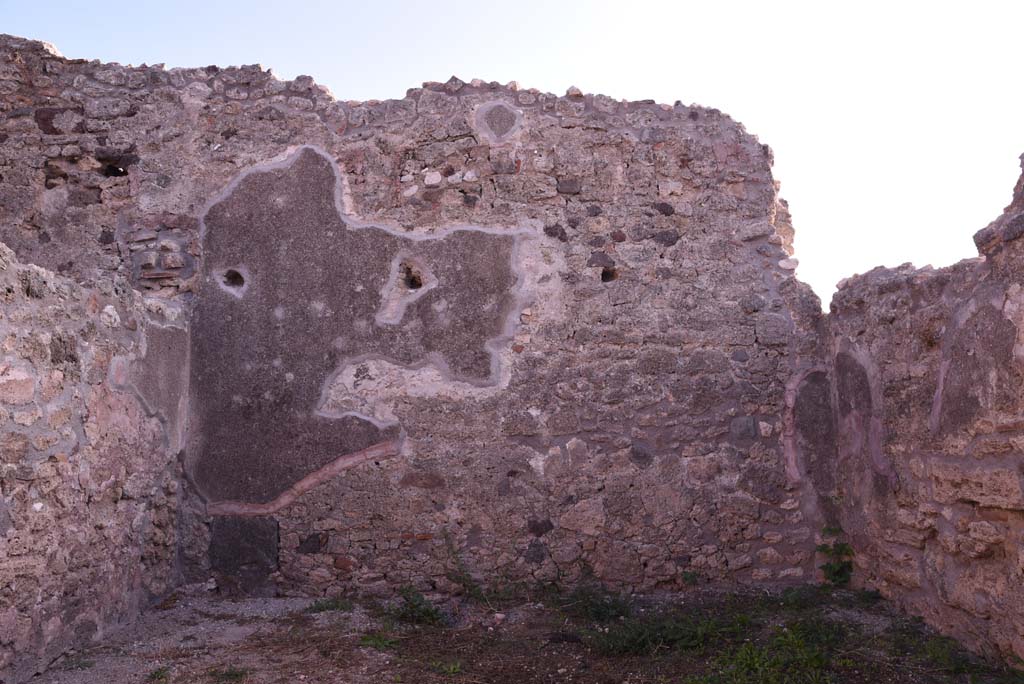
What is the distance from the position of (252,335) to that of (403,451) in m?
1.03

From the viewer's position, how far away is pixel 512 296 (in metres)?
4.17

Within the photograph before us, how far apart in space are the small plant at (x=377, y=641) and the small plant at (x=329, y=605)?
1.33 ft

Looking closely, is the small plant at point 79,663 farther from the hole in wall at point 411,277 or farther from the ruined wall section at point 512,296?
the hole in wall at point 411,277

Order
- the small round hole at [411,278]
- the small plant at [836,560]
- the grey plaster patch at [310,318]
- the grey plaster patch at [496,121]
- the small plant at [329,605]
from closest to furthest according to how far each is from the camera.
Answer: the small plant at [329,605]
the small plant at [836,560]
the grey plaster patch at [310,318]
the small round hole at [411,278]
the grey plaster patch at [496,121]

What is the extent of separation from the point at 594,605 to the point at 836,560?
127 cm

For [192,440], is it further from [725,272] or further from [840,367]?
[840,367]

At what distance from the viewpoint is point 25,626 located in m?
2.79

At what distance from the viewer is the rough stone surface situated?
3.92 meters

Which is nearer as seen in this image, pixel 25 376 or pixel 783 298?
pixel 25 376

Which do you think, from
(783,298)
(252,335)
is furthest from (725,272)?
(252,335)

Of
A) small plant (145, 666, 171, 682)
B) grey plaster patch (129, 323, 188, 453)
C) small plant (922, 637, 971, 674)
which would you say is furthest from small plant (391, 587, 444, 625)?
small plant (922, 637, 971, 674)

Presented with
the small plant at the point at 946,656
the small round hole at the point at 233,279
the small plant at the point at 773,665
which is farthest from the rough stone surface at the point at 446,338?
the small plant at the point at 773,665

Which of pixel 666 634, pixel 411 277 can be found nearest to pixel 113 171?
pixel 411 277

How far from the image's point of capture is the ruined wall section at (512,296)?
3971mm
